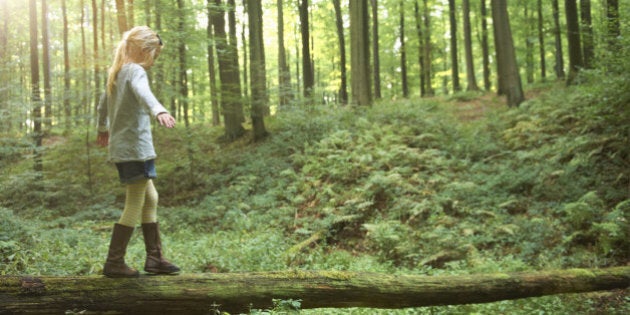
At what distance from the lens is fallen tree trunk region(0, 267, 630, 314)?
12.0ft

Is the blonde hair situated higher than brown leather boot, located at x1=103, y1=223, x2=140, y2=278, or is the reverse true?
the blonde hair

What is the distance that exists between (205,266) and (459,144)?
365 inches

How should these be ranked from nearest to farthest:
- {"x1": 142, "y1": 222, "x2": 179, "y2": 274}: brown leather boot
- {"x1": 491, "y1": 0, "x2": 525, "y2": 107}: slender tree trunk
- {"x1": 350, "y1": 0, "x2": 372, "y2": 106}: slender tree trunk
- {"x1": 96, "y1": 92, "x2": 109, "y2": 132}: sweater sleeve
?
{"x1": 142, "y1": 222, "x2": 179, "y2": 274}: brown leather boot, {"x1": 96, "y1": 92, "x2": 109, "y2": 132}: sweater sleeve, {"x1": 491, "y1": 0, "x2": 525, "y2": 107}: slender tree trunk, {"x1": 350, "y1": 0, "x2": 372, "y2": 106}: slender tree trunk

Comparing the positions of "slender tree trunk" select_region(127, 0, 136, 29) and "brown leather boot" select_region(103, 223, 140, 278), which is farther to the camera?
"slender tree trunk" select_region(127, 0, 136, 29)

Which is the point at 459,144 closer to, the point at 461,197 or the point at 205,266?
the point at 461,197

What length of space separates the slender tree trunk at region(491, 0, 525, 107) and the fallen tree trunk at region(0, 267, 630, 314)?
12244 mm

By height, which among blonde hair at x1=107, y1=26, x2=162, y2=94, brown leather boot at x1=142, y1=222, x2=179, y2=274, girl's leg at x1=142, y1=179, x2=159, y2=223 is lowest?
brown leather boot at x1=142, y1=222, x2=179, y2=274

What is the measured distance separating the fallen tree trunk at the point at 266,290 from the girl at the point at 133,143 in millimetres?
316

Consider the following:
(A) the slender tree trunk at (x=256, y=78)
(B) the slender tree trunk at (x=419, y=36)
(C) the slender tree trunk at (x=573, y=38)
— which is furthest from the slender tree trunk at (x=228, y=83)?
(B) the slender tree trunk at (x=419, y=36)

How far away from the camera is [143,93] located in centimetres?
390

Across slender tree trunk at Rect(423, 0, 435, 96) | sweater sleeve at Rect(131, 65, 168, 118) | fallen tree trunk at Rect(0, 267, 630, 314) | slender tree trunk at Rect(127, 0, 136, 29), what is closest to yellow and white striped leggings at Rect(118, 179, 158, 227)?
fallen tree trunk at Rect(0, 267, 630, 314)

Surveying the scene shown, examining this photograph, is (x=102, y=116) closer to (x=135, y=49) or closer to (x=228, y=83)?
(x=135, y=49)

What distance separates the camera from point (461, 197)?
9.76 meters

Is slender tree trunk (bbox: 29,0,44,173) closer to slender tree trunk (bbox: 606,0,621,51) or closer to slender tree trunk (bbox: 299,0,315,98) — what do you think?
slender tree trunk (bbox: 299,0,315,98)
